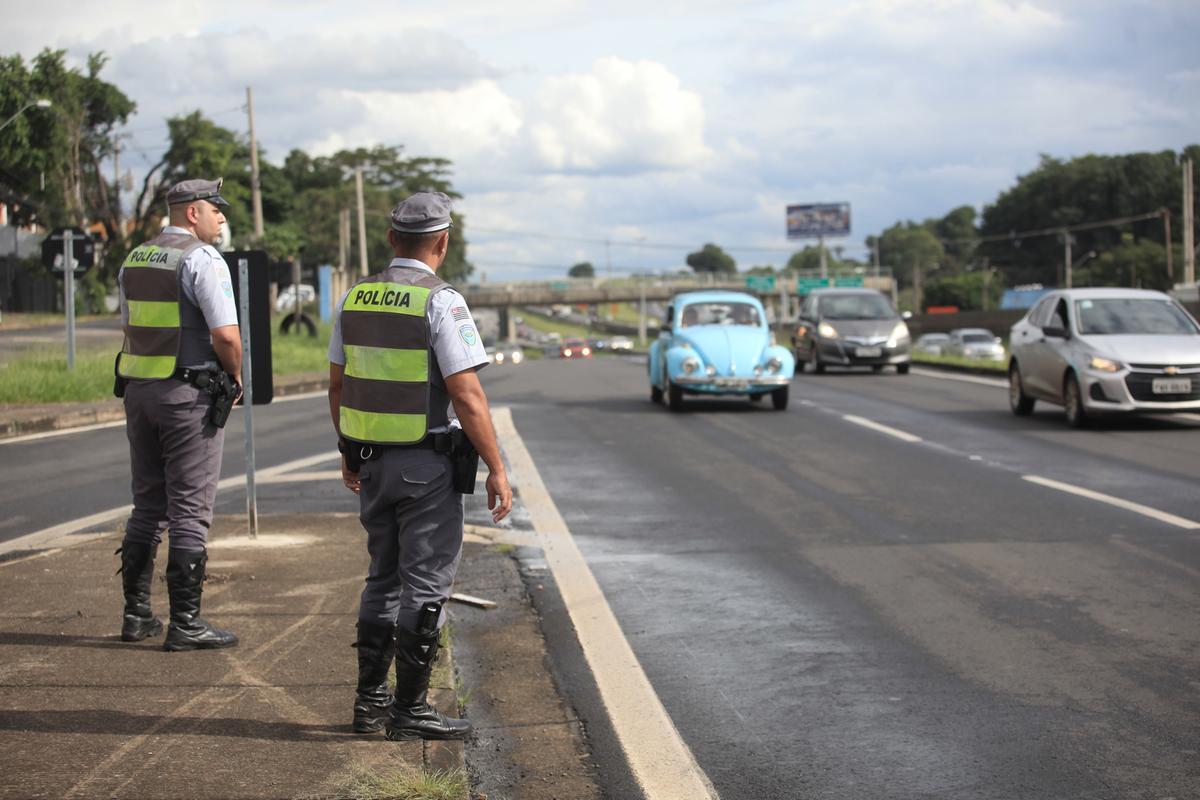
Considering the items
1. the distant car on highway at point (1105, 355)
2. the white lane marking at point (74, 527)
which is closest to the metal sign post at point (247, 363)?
the white lane marking at point (74, 527)

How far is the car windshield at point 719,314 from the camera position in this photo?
2034 cm

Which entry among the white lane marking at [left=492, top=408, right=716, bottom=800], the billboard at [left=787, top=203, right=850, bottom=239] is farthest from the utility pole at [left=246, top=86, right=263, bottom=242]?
the billboard at [left=787, top=203, right=850, bottom=239]

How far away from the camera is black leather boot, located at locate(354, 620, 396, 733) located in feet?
15.4

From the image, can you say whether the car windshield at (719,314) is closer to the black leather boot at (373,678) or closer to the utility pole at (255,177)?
the black leather boot at (373,678)

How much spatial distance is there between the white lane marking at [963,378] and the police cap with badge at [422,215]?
21007 mm

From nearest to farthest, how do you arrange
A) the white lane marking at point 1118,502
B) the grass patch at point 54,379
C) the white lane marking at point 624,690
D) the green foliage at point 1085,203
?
the white lane marking at point 624,690
the white lane marking at point 1118,502
the grass patch at point 54,379
the green foliage at point 1085,203

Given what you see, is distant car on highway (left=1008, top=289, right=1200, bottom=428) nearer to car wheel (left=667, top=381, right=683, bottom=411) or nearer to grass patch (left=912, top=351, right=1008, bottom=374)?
car wheel (left=667, top=381, right=683, bottom=411)

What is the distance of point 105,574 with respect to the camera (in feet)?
23.7

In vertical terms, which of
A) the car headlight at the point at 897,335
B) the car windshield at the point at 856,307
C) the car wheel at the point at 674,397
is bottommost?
the car wheel at the point at 674,397

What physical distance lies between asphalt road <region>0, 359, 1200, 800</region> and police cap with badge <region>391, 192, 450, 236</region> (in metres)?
1.92

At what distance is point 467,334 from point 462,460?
0.40 metres

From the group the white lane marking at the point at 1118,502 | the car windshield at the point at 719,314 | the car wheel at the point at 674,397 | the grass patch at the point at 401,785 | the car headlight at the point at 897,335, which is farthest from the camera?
the car headlight at the point at 897,335

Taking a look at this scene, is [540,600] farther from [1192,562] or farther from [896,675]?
[1192,562]

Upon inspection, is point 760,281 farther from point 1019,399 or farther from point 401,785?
point 401,785
